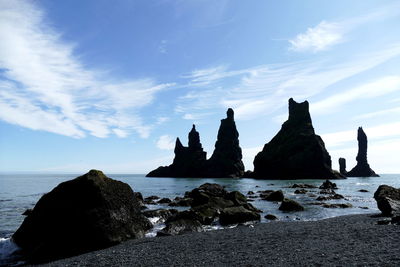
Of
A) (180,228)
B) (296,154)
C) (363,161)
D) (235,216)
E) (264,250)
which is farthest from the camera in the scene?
(363,161)

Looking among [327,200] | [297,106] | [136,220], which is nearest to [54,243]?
[136,220]

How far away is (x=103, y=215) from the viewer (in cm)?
1761

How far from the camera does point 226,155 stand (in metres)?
184

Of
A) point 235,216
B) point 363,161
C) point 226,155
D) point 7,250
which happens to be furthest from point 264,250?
point 363,161

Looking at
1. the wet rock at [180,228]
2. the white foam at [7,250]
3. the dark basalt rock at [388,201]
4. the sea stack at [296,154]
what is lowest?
the white foam at [7,250]

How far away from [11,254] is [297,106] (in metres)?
169

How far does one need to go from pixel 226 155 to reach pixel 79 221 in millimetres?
168786

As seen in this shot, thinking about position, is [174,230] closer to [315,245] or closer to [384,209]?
[315,245]

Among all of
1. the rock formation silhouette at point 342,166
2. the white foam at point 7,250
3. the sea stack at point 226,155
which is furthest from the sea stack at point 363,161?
the white foam at point 7,250

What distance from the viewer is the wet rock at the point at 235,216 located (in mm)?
24978

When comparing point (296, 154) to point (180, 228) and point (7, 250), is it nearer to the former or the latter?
point (180, 228)

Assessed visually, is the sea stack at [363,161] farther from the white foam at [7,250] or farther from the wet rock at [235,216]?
the white foam at [7,250]

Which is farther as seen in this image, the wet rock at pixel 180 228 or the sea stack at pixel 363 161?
the sea stack at pixel 363 161

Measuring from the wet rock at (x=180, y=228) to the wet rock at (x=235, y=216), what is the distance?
12.1 feet
